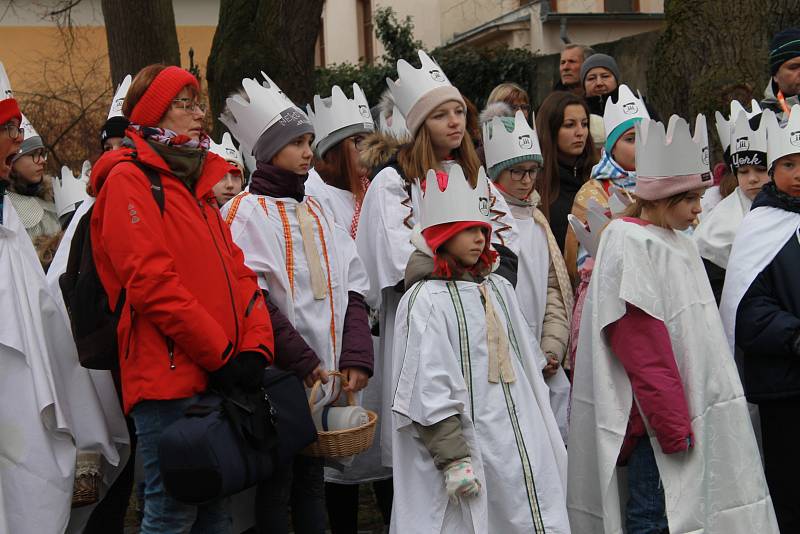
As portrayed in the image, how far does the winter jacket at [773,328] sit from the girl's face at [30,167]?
3.88 m

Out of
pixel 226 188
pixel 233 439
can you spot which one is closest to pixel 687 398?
pixel 233 439

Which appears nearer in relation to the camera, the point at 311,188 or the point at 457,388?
the point at 457,388

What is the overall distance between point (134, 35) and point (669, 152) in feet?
20.5

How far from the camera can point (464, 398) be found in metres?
4.40

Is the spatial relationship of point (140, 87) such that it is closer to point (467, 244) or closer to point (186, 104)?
point (186, 104)

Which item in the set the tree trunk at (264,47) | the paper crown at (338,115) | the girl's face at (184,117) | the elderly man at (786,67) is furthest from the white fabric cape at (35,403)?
the tree trunk at (264,47)

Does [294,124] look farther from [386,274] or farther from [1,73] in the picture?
[1,73]

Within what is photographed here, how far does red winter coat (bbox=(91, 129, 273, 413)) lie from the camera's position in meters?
4.03

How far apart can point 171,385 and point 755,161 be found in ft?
11.4

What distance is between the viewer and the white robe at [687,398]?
4.74 m

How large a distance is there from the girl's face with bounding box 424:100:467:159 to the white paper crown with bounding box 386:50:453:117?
0.13m

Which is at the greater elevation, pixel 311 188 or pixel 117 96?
pixel 117 96

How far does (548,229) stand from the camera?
19.5 feet

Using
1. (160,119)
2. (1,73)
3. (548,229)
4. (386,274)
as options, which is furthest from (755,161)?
(1,73)
